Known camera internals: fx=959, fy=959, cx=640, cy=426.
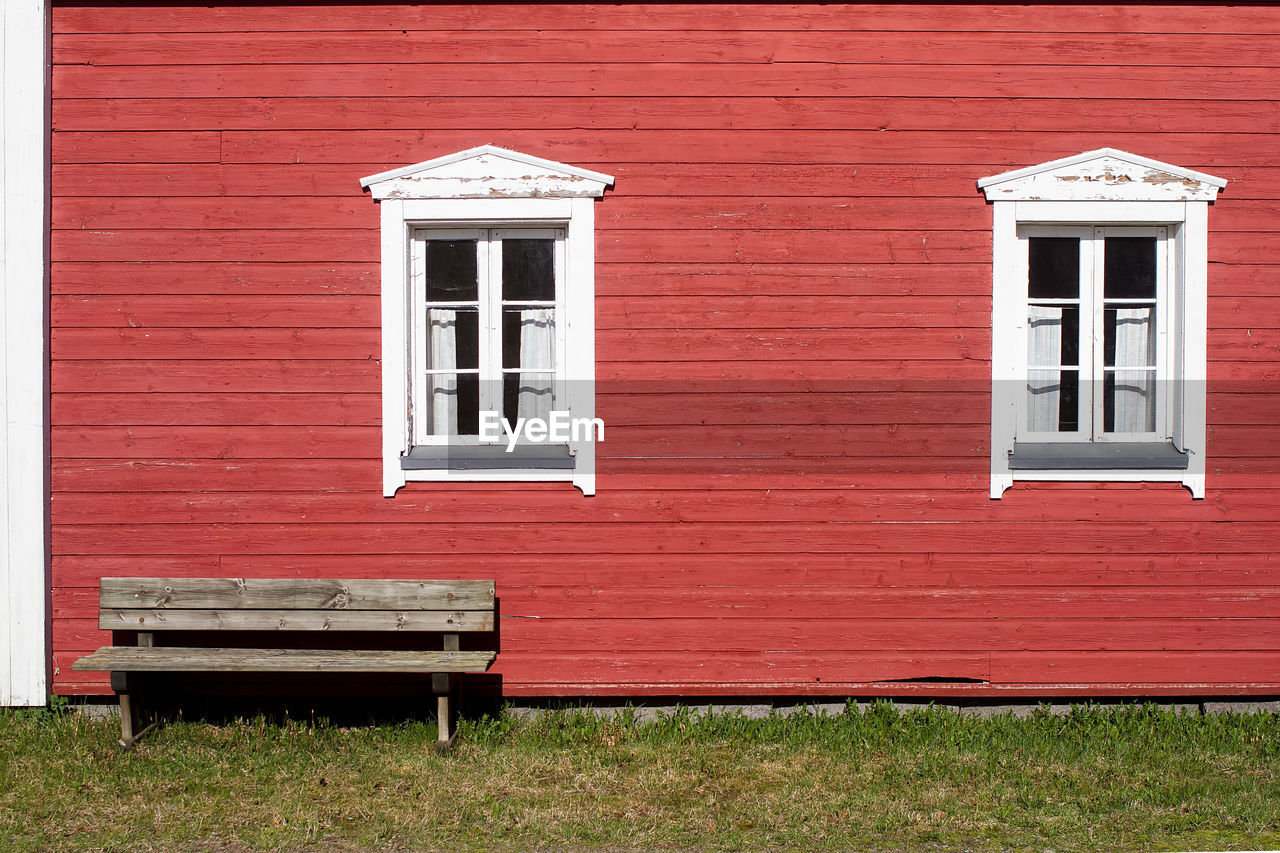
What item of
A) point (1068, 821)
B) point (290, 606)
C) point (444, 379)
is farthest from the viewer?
point (444, 379)

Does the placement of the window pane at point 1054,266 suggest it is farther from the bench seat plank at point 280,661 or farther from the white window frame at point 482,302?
the bench seat plank at point 280,661

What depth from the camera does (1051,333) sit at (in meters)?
5.18

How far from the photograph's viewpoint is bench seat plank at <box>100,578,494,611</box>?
16.0ft

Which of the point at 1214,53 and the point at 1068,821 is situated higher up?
the point at 1214,53

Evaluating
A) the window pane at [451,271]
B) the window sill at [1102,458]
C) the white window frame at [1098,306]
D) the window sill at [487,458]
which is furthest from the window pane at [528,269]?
the window sill at [1102,458]

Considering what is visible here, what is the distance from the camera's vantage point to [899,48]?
5.05m

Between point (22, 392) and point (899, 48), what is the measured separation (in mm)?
4950

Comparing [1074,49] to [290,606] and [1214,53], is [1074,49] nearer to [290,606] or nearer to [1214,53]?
[1214,53]

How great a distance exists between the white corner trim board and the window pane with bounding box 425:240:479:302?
1.99 metres

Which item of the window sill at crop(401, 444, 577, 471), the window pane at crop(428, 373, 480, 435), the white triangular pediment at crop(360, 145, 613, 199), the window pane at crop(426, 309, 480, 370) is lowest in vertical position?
the window sill at crop(401, 444, 577, 471)

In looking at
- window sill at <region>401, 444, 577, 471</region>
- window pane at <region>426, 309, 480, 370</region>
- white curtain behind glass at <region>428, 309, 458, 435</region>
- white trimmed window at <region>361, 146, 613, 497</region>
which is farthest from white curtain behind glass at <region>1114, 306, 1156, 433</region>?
white curtain behind glass at <region>428, 309, 458, 435</region>

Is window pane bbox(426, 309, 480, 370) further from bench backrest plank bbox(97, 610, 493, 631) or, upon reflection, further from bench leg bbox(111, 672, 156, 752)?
bench leg bbox(111, 672, 156, 752)

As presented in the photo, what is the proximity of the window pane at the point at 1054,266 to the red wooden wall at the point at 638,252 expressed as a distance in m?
0.35

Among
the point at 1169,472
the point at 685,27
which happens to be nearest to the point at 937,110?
the point at 685,27
